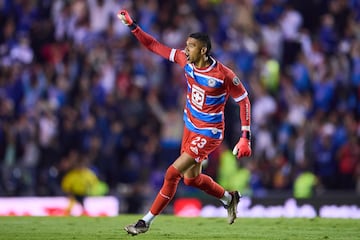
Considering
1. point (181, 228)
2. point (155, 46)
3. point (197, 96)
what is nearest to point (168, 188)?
point (197, 96)

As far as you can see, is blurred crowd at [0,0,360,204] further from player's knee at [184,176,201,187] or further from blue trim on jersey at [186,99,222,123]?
blue trim on jersey at [186,99,222,123]

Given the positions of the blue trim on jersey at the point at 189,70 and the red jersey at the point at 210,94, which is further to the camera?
the blue trim on jersey at the point at 189,70

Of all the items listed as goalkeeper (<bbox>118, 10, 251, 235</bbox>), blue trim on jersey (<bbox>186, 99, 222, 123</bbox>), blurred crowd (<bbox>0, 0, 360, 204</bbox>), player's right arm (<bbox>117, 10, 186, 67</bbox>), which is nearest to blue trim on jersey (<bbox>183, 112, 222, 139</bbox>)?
goalkeeper (<bbox>118, 10, 251, 235</bbox>)

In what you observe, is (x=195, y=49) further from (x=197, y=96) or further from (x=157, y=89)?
(x=157, y=89)

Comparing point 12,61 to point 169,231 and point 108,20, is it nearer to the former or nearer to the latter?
point 108,20

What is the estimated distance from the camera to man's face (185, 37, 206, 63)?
12.9 metres

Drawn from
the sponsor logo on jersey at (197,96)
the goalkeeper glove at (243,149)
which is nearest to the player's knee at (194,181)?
the goalkeeper glove at (243,149)

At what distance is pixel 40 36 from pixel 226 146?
551cm

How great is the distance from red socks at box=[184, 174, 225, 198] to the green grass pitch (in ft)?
1.75

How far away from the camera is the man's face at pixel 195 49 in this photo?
12892 millimetres

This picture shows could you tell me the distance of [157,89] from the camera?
76.7 feet

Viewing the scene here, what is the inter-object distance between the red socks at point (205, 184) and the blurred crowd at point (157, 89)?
316 inches

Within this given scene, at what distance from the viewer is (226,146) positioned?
22.2m

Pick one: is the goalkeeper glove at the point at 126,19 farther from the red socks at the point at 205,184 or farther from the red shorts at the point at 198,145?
the red socks at the point at 205,184
